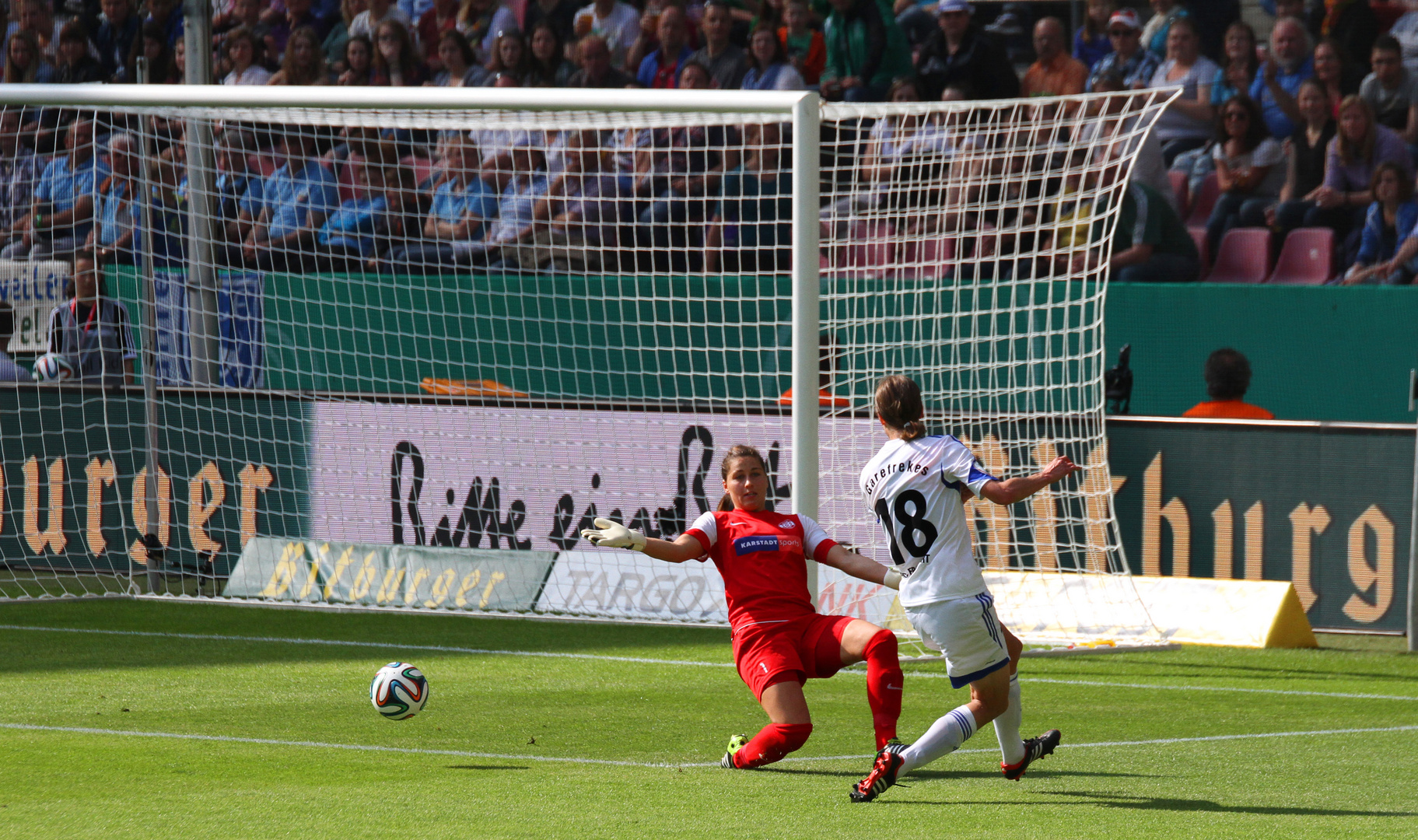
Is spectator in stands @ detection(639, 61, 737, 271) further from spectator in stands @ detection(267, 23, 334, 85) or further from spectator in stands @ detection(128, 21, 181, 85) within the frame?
spectator in stands @ detection(128, 21, 181, 85)

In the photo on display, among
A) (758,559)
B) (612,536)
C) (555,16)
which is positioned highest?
(555,16)

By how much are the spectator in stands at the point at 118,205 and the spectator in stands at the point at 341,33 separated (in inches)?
147

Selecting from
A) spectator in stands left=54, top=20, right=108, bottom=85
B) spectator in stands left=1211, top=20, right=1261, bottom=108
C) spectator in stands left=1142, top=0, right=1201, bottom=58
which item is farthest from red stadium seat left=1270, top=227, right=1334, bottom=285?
spectator in stands left=54, top=20, right=108, bottom=85

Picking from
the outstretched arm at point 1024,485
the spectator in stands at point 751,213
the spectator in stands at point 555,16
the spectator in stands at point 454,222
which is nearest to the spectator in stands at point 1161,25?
the spectator in stands at point 751,213

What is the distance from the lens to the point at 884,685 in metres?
6.53

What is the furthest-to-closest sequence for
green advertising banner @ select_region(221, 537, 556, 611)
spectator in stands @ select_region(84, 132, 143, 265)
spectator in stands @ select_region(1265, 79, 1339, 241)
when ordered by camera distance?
spectator in stands @ select_region(1265, 79, 1339, 241) → spectator in stands @ select_region(84, 132, 143, 265) → green advertising banner @ select_region(221, 537, 556, 611)

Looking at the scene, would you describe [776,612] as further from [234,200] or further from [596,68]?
[596,68]

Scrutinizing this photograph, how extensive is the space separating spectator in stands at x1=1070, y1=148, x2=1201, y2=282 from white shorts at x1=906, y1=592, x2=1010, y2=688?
891cm

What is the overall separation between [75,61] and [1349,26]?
43.9 feet

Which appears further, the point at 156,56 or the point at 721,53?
the point at 156,56

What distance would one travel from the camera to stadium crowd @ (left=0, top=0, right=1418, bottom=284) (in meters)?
14.2

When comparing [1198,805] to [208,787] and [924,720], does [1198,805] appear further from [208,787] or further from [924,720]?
[208,787]

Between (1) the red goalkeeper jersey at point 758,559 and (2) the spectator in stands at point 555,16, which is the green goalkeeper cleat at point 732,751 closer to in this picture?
(1) the red goalkeeper jersey at point 758,559

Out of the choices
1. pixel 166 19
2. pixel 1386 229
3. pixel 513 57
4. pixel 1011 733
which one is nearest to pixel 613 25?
pixel 513 57
